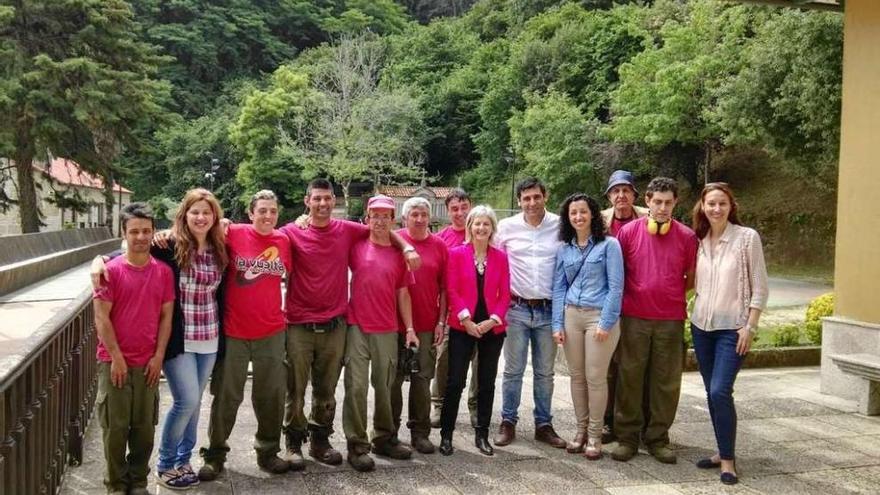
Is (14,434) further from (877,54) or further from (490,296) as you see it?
(877,54)

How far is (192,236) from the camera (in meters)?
3.95

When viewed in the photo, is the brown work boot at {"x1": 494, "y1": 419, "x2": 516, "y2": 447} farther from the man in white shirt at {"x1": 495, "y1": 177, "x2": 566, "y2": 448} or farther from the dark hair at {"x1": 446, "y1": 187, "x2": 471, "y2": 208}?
the dark hair at {"x1": 446, "y1": 187, "x2": 471, "y2": 208}

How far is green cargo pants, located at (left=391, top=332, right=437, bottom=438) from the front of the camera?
15.6ft

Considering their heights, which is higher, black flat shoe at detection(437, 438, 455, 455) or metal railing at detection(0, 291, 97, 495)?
metal railing at detection(0, 291, 97, 495)

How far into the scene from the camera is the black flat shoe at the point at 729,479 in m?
4.23

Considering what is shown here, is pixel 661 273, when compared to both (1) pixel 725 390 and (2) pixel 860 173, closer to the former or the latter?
(1) pixel 725 390

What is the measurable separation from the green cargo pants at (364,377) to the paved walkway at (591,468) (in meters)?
0.24

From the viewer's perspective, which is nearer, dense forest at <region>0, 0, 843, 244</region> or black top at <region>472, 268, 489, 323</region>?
black top at <region>472, 268, 489, 323</region>

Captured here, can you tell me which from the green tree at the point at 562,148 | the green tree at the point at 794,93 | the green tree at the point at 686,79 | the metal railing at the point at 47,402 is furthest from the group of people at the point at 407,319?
the green tree at the point at 562,148

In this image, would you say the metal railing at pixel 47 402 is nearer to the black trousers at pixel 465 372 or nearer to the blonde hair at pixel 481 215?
the black trousers at pixel 465 372

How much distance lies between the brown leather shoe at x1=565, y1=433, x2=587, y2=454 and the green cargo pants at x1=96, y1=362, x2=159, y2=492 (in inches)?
105

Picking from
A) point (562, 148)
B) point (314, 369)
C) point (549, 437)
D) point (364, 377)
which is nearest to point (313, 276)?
point (314, 369)

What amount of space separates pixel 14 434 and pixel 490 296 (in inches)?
113

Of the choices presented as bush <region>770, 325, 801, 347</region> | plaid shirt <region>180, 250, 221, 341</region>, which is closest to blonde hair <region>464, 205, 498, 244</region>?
plaid shirt <region>180, 250, 221, 341</region>
